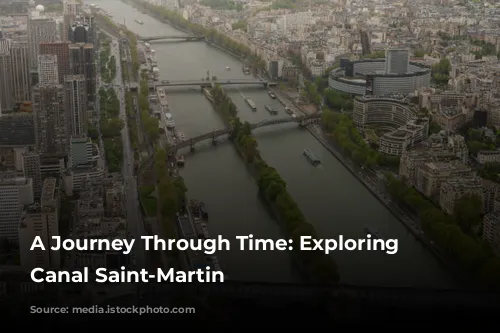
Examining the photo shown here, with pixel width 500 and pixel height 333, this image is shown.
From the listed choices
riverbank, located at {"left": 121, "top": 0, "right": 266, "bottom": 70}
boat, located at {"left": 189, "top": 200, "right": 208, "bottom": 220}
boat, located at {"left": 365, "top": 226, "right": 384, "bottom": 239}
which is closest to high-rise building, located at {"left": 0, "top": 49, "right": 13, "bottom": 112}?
boat, located at {"left": 189, "top": 200, "right": 208, "bottom": 220}

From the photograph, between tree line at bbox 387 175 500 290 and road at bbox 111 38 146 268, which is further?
road at bbox 111 38 146 268

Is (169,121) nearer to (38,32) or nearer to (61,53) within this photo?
(61,53)

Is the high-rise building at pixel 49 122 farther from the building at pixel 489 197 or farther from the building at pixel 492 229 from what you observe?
the building at pixel 492 229

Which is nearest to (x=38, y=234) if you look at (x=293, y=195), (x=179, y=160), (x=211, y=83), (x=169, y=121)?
(x=293, y=195)

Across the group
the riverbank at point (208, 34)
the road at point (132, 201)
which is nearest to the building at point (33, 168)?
the road at point (132, 201)

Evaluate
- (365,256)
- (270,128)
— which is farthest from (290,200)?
(270,128)

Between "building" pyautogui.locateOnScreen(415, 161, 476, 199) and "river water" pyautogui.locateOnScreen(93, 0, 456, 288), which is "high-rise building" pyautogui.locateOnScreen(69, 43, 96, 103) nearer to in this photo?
"river water" pyautogui.locateOnScreen(93, 0, 456, 288)
